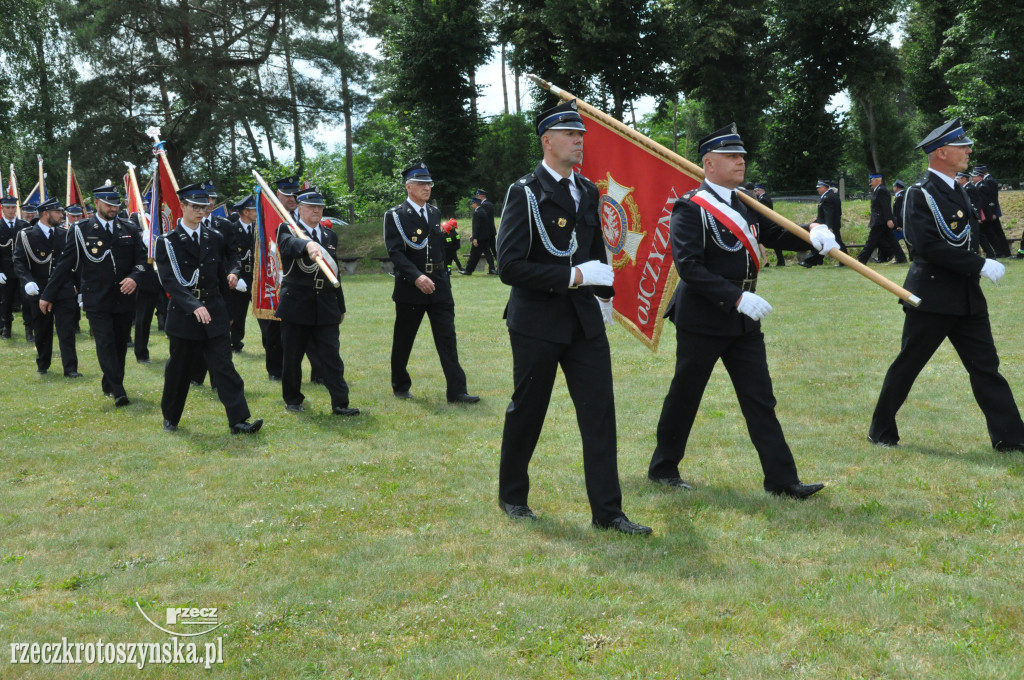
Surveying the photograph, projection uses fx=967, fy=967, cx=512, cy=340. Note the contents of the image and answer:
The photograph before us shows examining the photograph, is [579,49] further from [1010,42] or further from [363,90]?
[1010,42]

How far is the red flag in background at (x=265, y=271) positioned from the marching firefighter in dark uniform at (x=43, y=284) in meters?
2.71

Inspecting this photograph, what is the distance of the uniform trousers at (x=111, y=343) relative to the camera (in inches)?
416

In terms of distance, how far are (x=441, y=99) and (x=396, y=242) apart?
34.5 m

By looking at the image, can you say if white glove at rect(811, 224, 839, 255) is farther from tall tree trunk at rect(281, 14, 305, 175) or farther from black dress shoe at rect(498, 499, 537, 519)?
tall tree trunk at rect(281, 14, 305, 175)

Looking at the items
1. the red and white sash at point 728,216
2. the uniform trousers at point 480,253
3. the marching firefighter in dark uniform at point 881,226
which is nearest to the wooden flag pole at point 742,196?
the red and white sash at point 728,216

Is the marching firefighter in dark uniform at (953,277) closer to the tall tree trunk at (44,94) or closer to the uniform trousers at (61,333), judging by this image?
the uniform trousers at (61,333)

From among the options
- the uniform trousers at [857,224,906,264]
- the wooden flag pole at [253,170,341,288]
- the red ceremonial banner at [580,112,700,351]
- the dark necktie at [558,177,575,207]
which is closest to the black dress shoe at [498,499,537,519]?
the red ceremonial banner at [580,112,700,351]

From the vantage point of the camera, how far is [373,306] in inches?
816

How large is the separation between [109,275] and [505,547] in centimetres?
734

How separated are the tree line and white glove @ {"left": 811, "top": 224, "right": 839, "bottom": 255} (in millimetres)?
31785

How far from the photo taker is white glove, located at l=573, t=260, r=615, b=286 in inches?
213

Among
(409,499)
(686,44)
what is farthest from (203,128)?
(409,499)

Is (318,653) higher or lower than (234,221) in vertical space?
lower

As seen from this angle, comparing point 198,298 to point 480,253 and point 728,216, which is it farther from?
point 480,253
